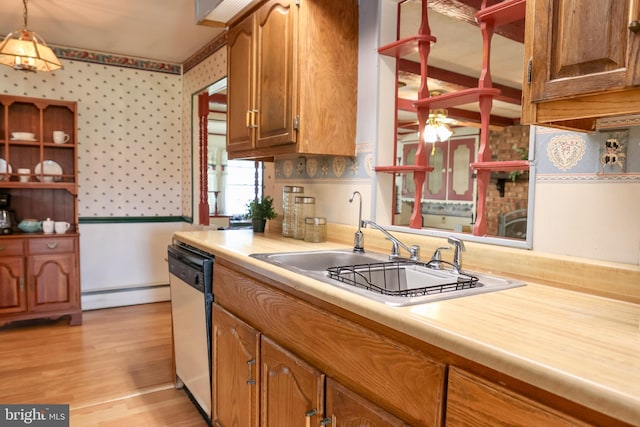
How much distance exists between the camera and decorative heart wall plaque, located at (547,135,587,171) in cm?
128

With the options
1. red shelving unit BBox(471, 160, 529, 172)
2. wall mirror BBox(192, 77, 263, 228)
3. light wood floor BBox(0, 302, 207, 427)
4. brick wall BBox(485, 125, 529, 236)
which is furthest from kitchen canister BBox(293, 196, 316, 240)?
brick wall BBox(485, 125, 529, 236)

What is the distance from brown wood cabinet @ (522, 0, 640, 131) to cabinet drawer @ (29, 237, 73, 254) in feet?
11.9

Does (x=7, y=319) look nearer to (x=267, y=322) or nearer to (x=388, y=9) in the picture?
(x=267, y=322)

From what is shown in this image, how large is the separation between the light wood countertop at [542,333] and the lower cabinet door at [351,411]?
22 centimetres

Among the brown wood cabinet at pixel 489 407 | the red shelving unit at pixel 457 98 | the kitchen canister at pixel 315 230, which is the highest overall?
the red shelving unit at pixel 457 98

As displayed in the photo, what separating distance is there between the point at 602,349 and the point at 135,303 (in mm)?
4232

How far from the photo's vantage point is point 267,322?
1.53 meters

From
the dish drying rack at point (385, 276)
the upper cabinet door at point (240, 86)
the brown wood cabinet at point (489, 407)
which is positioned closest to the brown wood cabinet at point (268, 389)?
the brown wood cabinet at point (489, 407)

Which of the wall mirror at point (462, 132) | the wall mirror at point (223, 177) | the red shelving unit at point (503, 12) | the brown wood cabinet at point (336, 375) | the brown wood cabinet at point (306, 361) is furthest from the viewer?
the wall mirror at point (223, 177)

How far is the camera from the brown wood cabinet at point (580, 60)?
823mm

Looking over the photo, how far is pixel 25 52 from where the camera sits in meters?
2.70

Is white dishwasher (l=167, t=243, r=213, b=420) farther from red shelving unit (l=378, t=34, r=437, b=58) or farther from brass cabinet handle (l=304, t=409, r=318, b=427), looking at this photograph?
red shelving unit (l=378, t=34, r=437, b=58)

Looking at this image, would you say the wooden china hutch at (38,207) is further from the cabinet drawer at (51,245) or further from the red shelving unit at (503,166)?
the red shelving unit at (503,166)

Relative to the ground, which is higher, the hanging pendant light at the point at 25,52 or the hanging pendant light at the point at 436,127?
the hanging pendant light at the point at 25,52
